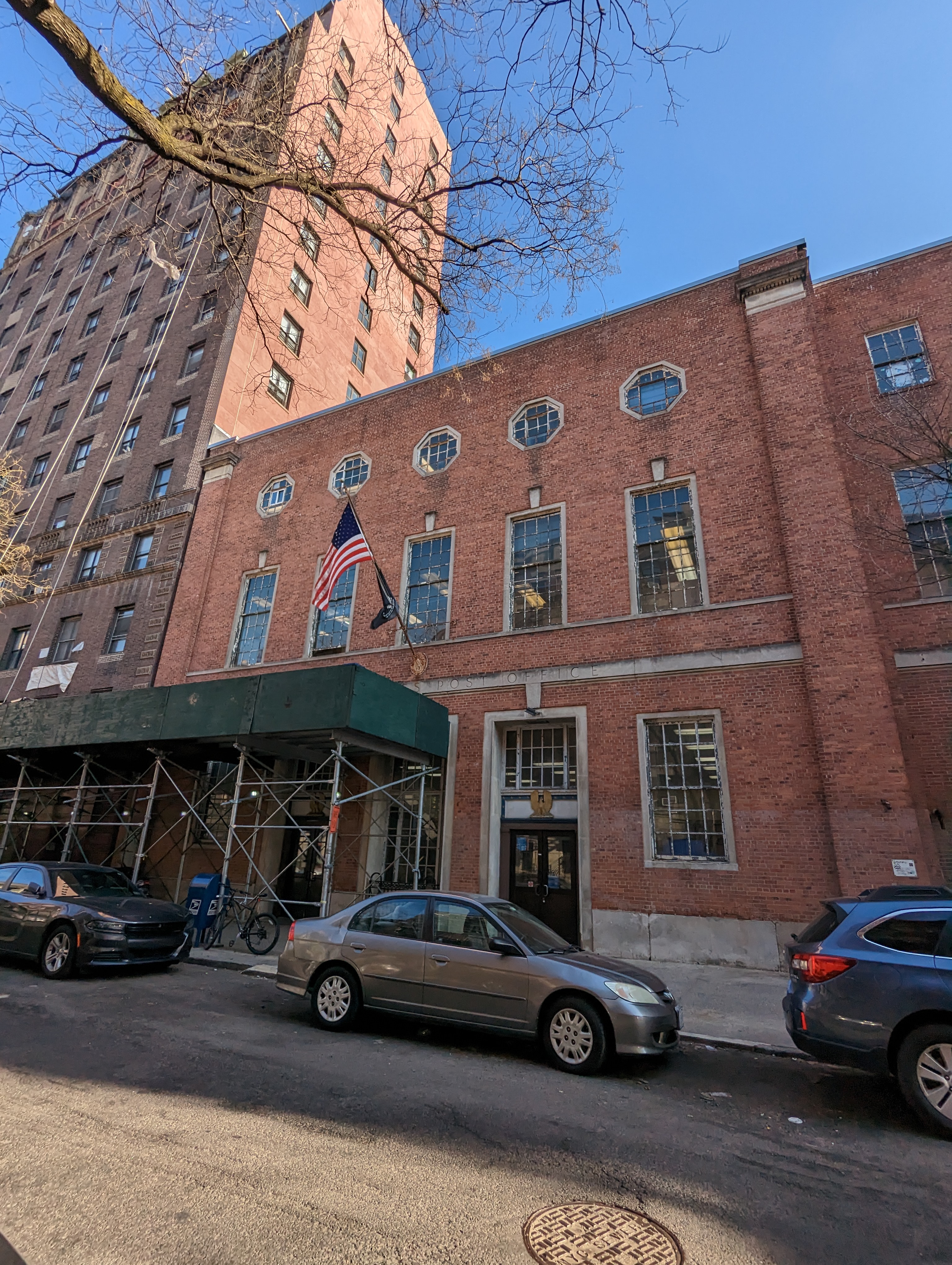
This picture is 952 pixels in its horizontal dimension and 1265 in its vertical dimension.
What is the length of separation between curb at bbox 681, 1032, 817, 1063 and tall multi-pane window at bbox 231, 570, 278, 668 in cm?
1415

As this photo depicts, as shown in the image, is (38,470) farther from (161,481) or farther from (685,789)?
(685,789)

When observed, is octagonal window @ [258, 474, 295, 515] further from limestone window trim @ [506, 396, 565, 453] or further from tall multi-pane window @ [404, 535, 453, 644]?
limestone window trim @ [506, 396, 565, 453]

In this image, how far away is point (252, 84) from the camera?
8.54 metres

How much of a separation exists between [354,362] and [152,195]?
11.8 metres

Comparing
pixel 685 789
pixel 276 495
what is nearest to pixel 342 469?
pixel 276 495

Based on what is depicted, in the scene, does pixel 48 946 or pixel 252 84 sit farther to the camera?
pixel 48 946

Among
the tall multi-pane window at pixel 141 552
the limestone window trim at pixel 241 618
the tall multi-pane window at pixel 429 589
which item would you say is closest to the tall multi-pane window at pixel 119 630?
the tall multi-pane window at pixel 141 552

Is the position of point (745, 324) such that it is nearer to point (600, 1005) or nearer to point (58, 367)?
point (600, 1005)

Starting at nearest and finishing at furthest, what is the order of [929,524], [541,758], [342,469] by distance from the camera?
[929,524] < [541,758] < [342,469]

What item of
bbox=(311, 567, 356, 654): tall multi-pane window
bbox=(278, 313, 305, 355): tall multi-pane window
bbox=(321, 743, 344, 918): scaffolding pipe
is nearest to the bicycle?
bbox=(321, 743, 344, 918): scaffolding pipe

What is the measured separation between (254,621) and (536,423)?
975 cm

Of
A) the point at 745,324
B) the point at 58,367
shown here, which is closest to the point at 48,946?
the point at 745,324

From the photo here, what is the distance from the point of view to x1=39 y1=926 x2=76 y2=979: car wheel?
893 centimetres

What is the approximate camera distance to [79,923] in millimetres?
9055
